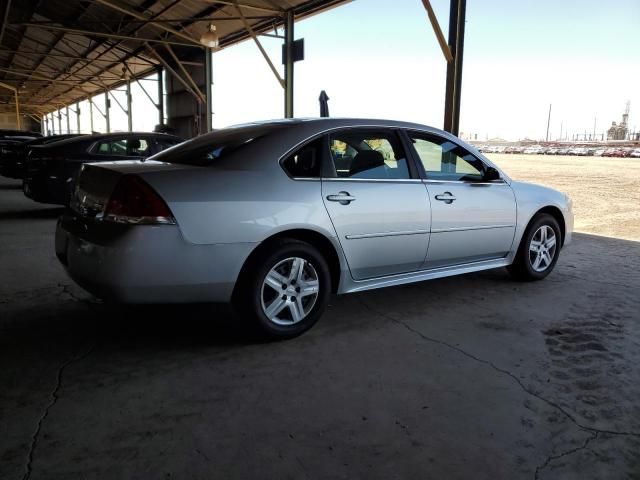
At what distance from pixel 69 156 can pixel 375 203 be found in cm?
615

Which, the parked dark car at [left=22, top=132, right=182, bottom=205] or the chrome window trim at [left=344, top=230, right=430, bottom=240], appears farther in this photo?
the parked dark car at [left=22, top=132, right=182, bottom=205]

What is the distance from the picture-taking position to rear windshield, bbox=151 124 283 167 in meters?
3.32

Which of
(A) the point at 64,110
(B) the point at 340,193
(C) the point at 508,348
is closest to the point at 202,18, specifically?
(B) the point at 340,193

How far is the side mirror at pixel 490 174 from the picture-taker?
431 cm

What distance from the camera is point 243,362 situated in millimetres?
3014

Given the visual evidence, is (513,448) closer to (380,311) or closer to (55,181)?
(380,311)

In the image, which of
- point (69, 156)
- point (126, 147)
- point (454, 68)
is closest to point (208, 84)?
point (126, 147)

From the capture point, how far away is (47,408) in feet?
7.98

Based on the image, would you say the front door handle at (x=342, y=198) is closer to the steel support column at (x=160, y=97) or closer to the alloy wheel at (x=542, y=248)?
the alloy wheel at (x=542, y=248)

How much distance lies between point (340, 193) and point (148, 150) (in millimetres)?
5847

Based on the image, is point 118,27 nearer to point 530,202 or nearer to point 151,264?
point 530,202

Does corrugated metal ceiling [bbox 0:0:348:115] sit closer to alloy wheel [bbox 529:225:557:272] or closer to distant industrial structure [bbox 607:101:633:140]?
alloy wheel [bbox 529:225:557:272]

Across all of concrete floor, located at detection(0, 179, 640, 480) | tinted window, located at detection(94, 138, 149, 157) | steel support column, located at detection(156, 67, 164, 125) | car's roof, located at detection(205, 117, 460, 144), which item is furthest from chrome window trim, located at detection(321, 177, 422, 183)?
steel support column, located at detection(156, 67, 164, 125)

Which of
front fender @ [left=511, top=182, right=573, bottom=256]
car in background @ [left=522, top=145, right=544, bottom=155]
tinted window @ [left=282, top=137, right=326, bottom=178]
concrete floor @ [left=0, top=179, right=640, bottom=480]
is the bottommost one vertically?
concrete floor @ [left=0, top=179, right=640, bottom=480]
